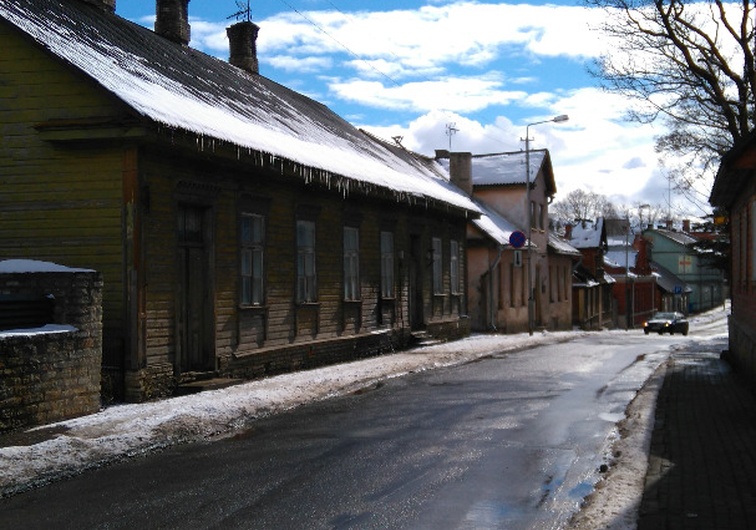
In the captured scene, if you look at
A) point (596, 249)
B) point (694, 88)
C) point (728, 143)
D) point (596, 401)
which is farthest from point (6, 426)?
point (596, 249)

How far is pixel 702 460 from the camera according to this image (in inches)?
318

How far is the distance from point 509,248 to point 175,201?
72.8 ft

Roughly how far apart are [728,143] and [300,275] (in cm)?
1737

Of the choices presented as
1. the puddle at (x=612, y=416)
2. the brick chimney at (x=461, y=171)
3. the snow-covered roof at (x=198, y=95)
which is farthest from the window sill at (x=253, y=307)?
the brick chimney at (x=461, y=171)

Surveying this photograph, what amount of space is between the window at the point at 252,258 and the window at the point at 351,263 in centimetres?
391

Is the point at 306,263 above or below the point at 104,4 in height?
below

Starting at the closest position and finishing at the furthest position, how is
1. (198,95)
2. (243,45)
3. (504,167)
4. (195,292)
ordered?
(195,292) → (198,95) → (243,45) → (504,167)

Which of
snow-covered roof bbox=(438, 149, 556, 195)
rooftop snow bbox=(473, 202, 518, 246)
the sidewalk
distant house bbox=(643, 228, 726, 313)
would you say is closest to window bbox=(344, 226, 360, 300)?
the sidewalk

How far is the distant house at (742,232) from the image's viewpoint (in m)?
12.9

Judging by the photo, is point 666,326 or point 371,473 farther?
point 666,326

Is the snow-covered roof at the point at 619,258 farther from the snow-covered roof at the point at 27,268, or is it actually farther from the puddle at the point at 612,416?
the snow-covered roof at the point at 27,268

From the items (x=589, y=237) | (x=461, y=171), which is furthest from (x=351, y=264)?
(x=589, y=237)

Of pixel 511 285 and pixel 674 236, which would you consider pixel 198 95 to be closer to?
pixel 511 285

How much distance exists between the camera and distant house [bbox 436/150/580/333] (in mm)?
33469
